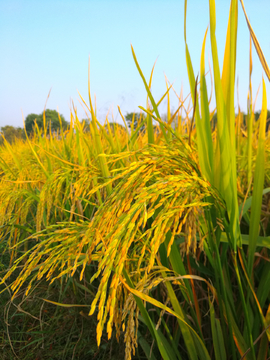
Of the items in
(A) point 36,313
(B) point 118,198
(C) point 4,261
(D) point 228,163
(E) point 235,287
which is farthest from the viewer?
(C) point 4,261

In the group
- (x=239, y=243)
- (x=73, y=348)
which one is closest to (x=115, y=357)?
(x=73, y=348)

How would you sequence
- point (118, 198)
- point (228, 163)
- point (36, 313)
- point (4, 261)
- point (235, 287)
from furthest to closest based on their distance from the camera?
point (4, 261) → point (36, 313) → point (235, 287) → point (228, 163) → point (118, 198)

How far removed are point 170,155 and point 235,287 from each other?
2.61 ft

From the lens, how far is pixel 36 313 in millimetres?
1531

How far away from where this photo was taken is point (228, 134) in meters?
0.66

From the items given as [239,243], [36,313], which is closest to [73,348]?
[36,313]

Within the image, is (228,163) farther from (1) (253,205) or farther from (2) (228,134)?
(1) (253,205)

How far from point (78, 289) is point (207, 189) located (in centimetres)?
117

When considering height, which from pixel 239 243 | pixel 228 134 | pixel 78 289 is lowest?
pixel 78 289

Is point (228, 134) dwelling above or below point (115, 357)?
above

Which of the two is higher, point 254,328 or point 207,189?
point 207,189

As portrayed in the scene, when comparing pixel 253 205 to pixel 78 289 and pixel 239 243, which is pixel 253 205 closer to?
pixel 239 243

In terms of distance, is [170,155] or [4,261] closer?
[170,155]

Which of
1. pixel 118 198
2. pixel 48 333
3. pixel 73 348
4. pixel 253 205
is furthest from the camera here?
pixel 48 333
